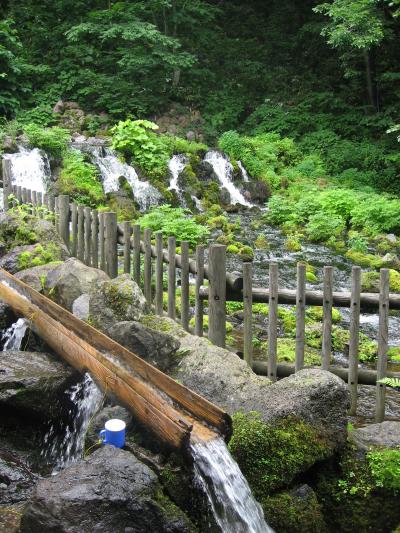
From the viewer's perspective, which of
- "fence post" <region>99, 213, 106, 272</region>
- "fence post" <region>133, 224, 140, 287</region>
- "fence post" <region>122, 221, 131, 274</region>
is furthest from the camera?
"fence post" <region>99, 213, 106, 272</region>

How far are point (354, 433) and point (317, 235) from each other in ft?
34.1

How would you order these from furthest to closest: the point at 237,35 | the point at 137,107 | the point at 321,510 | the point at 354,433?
the point at 237,35
the point at 137,107
the point at 354,433
the point at 321,510

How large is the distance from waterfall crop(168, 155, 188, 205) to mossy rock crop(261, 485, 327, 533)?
1409 centimetres

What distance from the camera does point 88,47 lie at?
77.6 ft

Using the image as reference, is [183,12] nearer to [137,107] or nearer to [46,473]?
[137,107]

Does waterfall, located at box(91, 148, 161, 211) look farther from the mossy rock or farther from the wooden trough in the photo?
the mossy rock

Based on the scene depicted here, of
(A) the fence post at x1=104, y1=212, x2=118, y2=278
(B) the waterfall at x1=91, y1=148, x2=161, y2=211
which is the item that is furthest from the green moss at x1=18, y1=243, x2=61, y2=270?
(B) the waterfall at x1=91, y1=148, x2=161, y2=211

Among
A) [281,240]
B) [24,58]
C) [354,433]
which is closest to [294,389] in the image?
[354,433]

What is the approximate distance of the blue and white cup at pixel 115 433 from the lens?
336 centimetres

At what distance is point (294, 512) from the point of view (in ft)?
11.2

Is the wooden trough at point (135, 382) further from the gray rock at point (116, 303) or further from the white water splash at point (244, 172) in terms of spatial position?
the white water splash at point (244, 172)

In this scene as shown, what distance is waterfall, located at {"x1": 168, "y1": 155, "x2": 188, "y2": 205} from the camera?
1753 centimetres

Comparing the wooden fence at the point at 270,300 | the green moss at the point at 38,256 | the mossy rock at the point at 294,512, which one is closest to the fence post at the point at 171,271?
the wooden fence at the point at 270,300

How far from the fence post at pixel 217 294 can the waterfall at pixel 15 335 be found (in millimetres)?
1927
